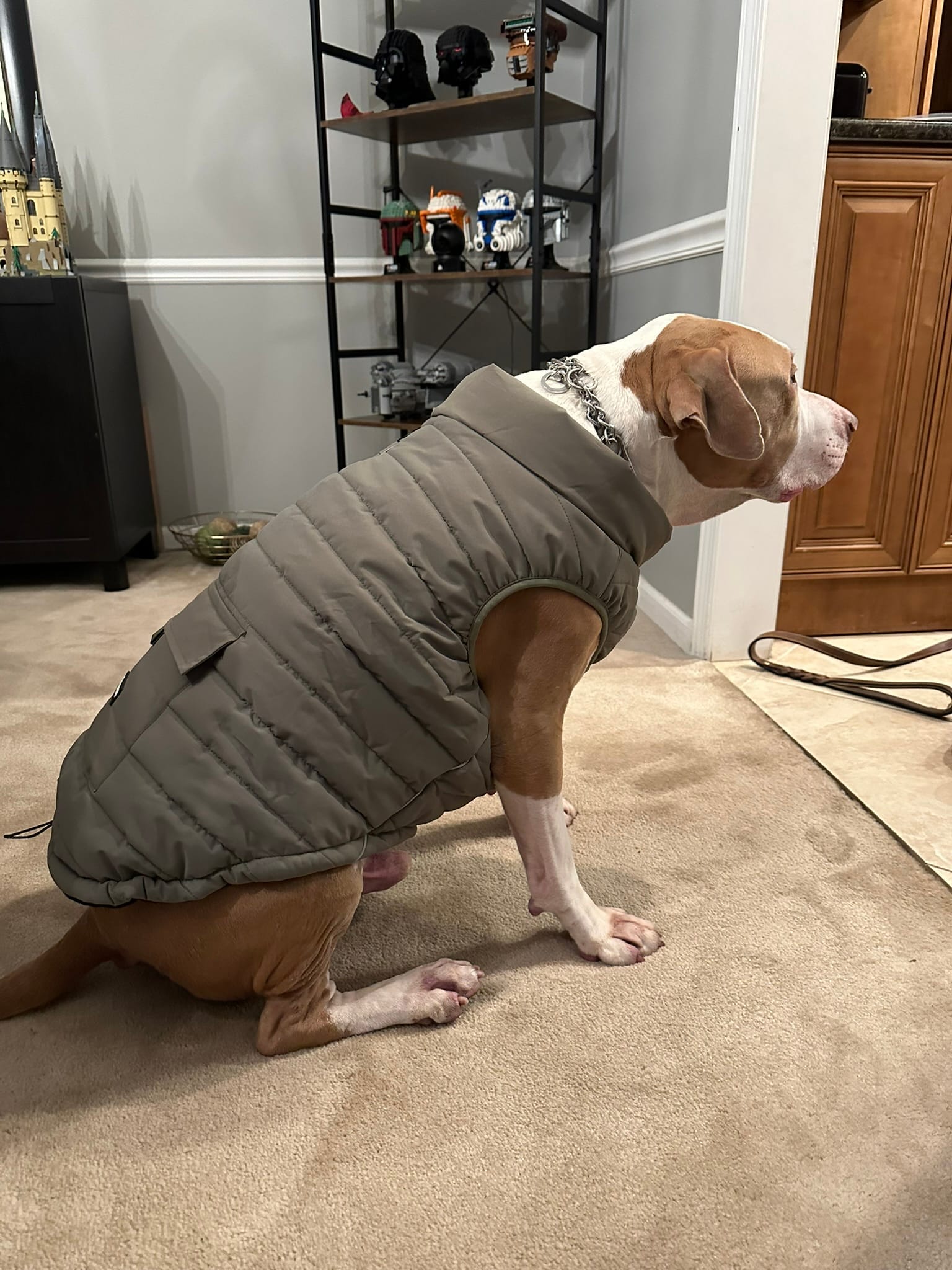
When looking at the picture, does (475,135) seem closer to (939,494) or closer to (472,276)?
(472,276)

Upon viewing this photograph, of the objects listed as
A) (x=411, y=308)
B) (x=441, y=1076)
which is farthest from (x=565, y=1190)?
(x=411, y=308)

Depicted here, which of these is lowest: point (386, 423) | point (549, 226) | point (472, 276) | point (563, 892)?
point (563, 892)

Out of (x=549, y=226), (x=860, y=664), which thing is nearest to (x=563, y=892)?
(x=860, y=664)

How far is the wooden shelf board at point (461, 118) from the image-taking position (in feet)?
8.07

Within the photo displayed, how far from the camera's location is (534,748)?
105 centimetres

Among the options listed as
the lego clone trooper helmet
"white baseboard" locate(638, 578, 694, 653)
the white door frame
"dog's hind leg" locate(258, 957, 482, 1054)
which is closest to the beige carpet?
"dog's hind leg" locate(258, 957, 482, 1054)

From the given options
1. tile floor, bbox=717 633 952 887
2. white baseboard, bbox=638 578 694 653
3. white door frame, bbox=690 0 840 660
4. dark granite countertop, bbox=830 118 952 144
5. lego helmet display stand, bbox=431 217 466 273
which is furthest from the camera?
lego helmet display stand, bbox=431 217 466 273

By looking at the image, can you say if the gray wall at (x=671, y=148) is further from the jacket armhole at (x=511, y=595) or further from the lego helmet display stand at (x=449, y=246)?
the jacket armhole at (x=511, y=595)

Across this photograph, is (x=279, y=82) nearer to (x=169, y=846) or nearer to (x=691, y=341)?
(x=691, y=341)

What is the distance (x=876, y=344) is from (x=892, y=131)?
0.43m

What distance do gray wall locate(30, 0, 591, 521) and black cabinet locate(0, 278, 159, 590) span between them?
320mm

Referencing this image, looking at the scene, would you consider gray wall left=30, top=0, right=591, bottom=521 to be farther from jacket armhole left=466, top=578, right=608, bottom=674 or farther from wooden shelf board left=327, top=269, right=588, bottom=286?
jacket armhole left=466, top=578, right=608, bottom=674

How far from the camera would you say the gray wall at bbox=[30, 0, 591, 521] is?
282 centimetres

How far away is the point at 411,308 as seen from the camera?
318 centimetres
